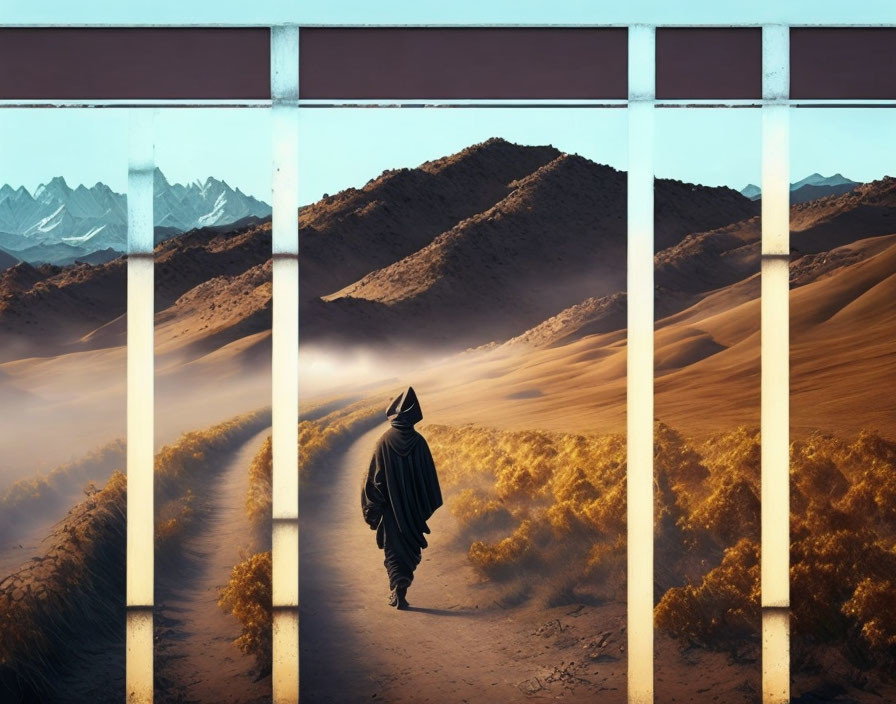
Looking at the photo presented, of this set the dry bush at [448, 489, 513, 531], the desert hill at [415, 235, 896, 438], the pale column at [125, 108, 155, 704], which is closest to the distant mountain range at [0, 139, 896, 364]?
the desert hill at [415, 235, 896, 438]

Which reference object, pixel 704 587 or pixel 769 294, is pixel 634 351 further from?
pixel 704 587

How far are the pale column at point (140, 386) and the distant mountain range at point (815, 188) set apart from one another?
5.19 m

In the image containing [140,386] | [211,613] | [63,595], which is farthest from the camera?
[63,595]

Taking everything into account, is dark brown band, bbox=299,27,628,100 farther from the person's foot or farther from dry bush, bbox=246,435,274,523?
the person's foot

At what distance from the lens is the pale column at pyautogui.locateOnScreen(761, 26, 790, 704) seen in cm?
711

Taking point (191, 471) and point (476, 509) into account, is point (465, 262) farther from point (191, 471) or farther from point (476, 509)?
point (191, 471)

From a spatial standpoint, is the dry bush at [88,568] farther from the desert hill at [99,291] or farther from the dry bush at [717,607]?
the dry bush at [717,607]

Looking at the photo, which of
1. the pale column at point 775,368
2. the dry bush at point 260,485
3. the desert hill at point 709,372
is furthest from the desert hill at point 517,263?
the dry bush at point 260,485

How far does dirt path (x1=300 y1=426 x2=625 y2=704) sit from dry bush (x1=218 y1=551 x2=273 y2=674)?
1.06 ft

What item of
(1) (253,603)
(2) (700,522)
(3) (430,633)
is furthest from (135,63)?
(2) (700,522)

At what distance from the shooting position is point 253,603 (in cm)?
756

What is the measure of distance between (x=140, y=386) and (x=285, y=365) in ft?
4.01

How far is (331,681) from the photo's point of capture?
738cm

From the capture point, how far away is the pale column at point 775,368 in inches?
280
